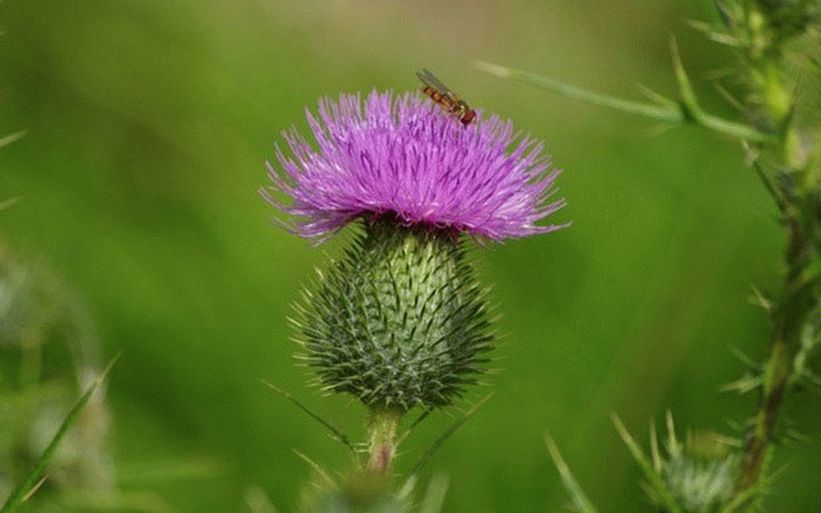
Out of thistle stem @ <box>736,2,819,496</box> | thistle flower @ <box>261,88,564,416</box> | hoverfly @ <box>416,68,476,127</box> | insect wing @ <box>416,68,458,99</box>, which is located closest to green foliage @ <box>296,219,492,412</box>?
thistle flower @ <box>261,88,564,416</box>

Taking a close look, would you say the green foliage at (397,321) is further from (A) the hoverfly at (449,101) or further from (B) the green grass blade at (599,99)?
(B) the green grass blade at (599,99)

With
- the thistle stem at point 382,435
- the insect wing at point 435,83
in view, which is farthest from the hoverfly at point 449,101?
the thistle stem at point 382,435

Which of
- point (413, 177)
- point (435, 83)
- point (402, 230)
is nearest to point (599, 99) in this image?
point (413, 177)

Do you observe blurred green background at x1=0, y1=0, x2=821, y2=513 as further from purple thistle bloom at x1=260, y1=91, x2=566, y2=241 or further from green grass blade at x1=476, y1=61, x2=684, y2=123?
green grass blade at x1=476, y1=61, x2=684, y2=123

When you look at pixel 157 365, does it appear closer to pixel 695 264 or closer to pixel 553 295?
pixel 553 295

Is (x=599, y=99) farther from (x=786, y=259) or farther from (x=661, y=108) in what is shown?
(x=786, y=259)

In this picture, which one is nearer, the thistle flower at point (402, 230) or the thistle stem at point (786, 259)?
the thistle stem at point (786, 259)
